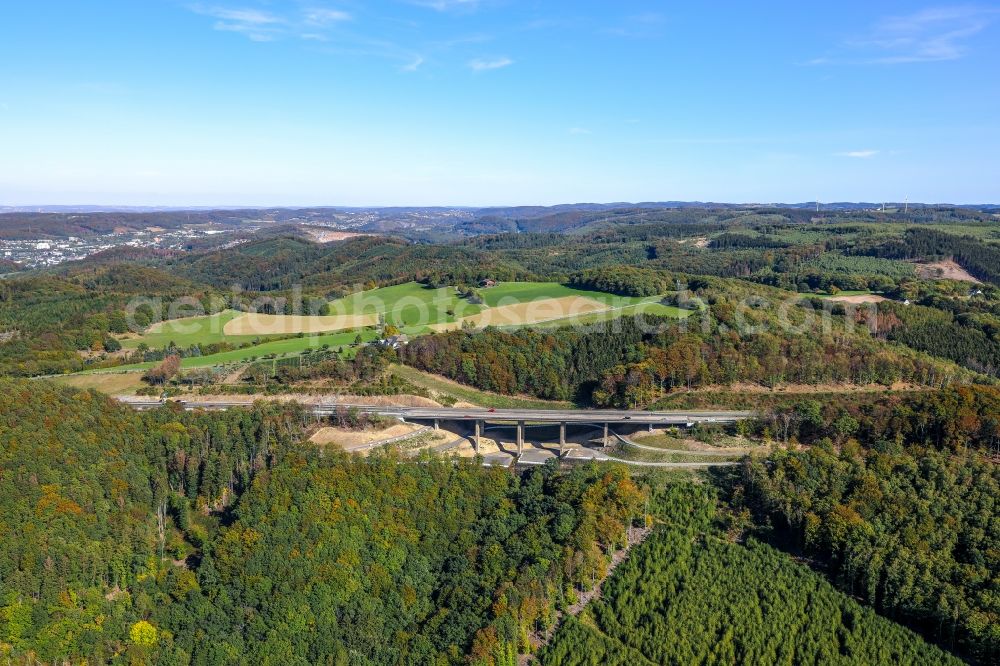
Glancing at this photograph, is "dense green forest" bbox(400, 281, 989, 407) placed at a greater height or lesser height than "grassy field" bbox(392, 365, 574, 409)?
greater

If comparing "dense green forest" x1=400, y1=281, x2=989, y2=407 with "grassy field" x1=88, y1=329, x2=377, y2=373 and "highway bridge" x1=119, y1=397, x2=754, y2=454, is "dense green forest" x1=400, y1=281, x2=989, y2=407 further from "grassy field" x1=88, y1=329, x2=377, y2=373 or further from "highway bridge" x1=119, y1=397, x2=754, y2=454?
"grassy field" x1=88, y1=329, x2=377, y2=373

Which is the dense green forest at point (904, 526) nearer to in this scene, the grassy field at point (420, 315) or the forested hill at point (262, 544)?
the forested hill at point (262, 544)

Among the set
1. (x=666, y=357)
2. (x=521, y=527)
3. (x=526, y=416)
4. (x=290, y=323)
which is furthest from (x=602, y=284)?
(x=521, y=527)

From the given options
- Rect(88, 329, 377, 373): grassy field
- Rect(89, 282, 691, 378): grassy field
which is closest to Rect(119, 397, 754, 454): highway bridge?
Rect(89, 282, 691, 378): grassy field

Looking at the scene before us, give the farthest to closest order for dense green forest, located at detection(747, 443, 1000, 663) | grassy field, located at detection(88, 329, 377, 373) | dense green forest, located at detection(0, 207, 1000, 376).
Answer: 1. dense green forest, located at detection(0, 207, 1000, 376)
2. grassy field, located at detection(88, 329, 377, 373)
3. dense green forest, located at detection(747, 443, 1000, 663)

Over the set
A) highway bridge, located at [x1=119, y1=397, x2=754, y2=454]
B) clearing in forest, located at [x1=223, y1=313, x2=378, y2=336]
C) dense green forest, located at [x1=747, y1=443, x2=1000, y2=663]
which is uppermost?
clearing in forest, located at [x1=223, y1=313, x2=378, y2=336]

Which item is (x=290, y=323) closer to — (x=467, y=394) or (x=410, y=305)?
(x=410, y=305)

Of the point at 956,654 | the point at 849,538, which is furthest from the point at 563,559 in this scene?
the point at 956,654
